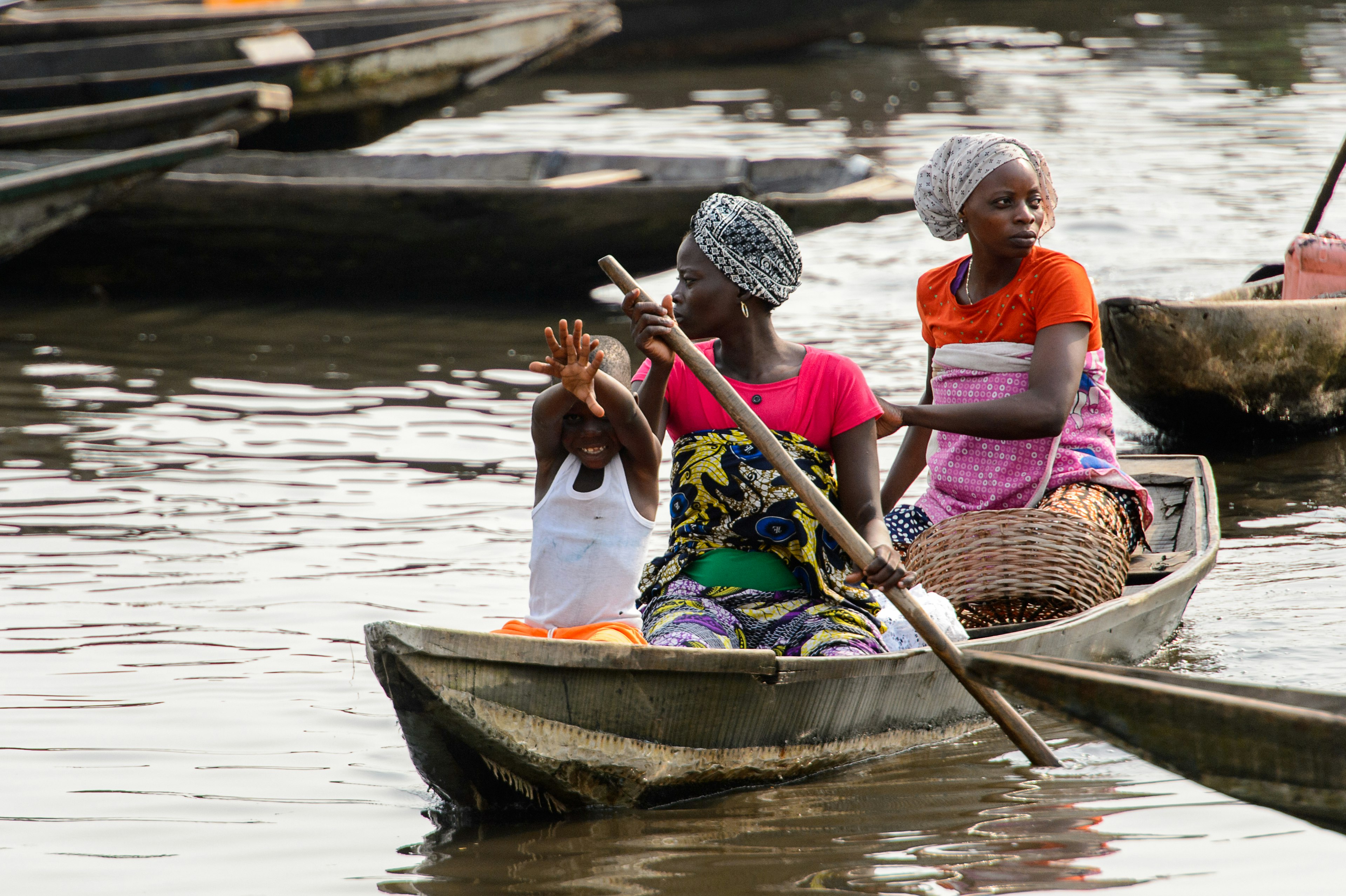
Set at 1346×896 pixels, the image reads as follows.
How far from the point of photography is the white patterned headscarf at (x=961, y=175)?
3549 millimetres

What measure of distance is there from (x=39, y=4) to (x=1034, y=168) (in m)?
16.1

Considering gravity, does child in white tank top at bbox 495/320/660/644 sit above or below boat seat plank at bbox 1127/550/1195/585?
above

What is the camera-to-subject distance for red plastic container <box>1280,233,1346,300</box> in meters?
6.08

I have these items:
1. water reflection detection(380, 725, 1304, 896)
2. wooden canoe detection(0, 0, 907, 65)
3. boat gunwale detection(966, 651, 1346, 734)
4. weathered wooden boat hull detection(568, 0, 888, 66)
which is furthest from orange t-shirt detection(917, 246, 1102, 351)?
weathered wooden boat hull detection(568, 0, 888, 66)

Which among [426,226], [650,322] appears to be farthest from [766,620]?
[426,226]

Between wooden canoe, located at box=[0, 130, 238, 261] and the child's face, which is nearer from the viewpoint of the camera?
the child's face

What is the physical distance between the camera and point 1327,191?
650 centimetres

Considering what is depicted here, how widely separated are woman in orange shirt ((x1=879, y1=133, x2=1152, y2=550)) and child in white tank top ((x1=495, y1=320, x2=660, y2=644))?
0.61 metres

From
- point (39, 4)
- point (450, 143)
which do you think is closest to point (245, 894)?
point (450, 143)

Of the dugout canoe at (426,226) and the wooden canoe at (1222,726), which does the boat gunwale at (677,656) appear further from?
the dugout canoe at (426,226)

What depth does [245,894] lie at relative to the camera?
2.69 meters

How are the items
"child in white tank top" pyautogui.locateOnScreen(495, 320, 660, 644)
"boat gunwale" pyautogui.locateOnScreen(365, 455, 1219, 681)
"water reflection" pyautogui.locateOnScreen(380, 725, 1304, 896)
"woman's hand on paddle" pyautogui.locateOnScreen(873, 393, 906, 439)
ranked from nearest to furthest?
"boat gunwale" pyautogui.locateOnScreen(365, 455, 1219, 681) < "water reflection" pyautogui.locateOnScreen(380, 725, 1304, 896) < "child in white tank top" pyautogui.locateOnScreen(495, 320, 660, 644) < "woman's hand on paddle" pyautogui.locateOnScreen(873, 393, 906, 439)

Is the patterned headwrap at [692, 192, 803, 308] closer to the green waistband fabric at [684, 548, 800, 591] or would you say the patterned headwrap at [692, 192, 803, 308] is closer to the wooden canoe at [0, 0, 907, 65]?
the green waistband fabric at [684, 548, 800, 591]

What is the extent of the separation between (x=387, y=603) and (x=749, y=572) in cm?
150
